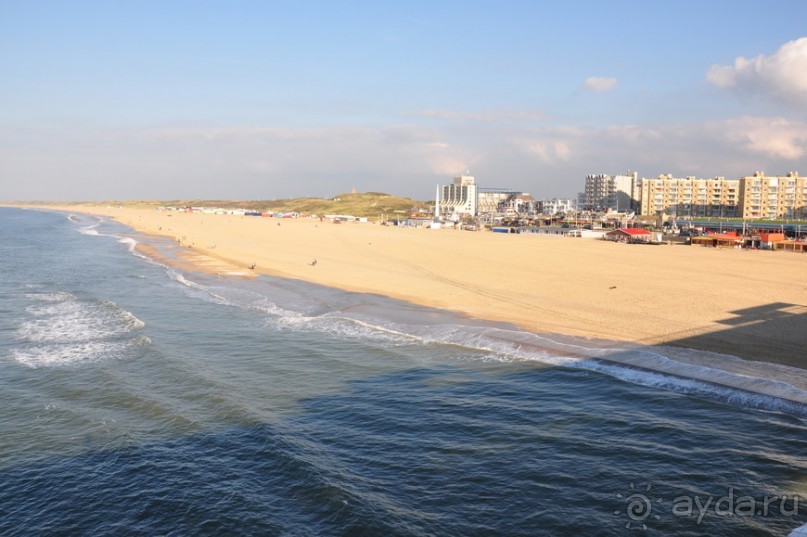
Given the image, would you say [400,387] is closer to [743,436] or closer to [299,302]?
[743,436]

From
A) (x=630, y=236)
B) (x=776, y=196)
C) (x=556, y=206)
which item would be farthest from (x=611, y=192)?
(x=630, y=236)

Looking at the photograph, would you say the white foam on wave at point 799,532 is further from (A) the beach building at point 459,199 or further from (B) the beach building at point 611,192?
(B) the beach building at point 611,192

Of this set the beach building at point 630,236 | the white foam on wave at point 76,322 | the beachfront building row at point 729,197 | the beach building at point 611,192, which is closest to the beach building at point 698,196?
the beachfront building row at point 729,197

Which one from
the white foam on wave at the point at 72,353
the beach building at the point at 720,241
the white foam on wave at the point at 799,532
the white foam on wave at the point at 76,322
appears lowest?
the white foam on wave at the point at 799,532

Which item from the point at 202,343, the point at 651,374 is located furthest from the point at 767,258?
A: the point at 202,343

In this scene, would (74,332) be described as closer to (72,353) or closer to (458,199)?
(72,353)

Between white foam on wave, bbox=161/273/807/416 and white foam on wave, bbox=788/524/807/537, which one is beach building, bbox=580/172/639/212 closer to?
white foam on wave, bbox=161/273/807/416

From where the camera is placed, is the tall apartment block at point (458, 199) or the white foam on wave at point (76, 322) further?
the tall apartment block at point (458, 199)
